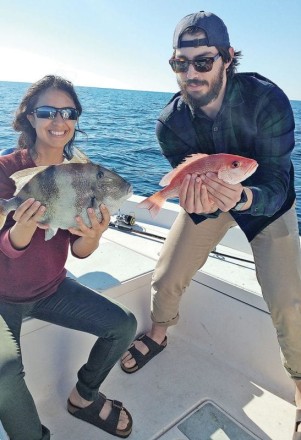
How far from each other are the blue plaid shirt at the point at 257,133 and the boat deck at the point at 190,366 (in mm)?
778

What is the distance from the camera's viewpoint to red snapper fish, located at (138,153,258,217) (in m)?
2.19

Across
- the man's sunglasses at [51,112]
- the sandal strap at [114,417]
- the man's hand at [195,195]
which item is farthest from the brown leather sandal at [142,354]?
the man's sunglasses at [51,112]

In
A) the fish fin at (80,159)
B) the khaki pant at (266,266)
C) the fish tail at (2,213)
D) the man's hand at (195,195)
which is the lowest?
the khaki pant at (266,266)

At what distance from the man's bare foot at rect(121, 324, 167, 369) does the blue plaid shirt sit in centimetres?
108

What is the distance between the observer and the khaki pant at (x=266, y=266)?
2.42 metres

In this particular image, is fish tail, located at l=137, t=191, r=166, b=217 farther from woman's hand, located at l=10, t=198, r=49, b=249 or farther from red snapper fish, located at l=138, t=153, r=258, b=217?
woman's hand, located at l=10, t=198, r=49, b=249

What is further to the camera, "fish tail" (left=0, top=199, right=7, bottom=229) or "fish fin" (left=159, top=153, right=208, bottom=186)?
"fish fin" (left=159, top=153, right=208, bottom=186)

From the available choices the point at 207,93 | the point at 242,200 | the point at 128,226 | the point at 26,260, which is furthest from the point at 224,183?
the point at 128,226

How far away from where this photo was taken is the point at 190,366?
3158 mm

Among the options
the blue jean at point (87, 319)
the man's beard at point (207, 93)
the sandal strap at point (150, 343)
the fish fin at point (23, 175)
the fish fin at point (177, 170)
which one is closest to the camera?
the fish fin at point (23, 175)

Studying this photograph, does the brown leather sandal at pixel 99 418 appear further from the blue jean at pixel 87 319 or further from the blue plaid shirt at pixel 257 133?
the blue plaid shirt at pixel 257 133

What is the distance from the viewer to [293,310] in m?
2.39

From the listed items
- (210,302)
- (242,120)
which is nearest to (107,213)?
(242,120)

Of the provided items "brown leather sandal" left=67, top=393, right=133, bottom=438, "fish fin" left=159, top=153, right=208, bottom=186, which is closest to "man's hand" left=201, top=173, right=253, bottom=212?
"fish fin" left=159, top=153, right=208, bottom=186
